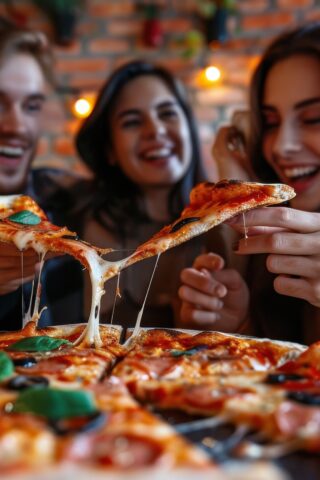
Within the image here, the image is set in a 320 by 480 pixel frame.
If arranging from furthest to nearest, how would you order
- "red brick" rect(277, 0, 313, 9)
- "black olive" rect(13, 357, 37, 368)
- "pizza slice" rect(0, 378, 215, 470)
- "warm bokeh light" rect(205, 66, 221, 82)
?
"red brick" rect(277, 0, 313, 9) → "warm bokeh light" rect(205, 66, 221, 82) → "black olive" rect(13, 357, 37, 368) → "pizza slice" rect(0, 378, 215, 470)

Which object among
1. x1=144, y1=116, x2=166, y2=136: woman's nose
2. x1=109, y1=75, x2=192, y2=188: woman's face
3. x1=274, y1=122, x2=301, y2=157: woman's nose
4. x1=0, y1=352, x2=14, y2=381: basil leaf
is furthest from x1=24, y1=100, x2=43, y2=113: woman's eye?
x1=0, y1=352, x2=14, y2=381: basil leaf

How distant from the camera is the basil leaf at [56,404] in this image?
70cm

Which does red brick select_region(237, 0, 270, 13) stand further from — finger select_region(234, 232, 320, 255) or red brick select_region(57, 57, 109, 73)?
finger select_region(234, 232, 320, 255)

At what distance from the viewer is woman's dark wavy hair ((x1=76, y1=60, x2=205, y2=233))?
240cm

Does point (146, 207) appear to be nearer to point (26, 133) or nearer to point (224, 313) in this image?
point (26, 133)

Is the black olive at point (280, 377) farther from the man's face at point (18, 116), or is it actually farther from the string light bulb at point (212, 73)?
the string light bulb at point (212, 73)

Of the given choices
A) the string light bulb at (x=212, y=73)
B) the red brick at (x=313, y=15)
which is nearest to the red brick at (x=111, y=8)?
the string light bulb at (x=212, y=73)

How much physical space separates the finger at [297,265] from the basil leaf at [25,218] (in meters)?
0.65

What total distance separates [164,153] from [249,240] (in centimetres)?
110

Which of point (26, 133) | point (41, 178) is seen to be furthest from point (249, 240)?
point (41, 178)

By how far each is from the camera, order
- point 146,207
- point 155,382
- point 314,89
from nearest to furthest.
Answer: point 155,382 < point 314,89 < point 146,207

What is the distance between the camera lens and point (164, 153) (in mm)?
2352

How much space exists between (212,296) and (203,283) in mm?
53

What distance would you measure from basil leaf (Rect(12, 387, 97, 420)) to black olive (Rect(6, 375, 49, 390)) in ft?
0.45
